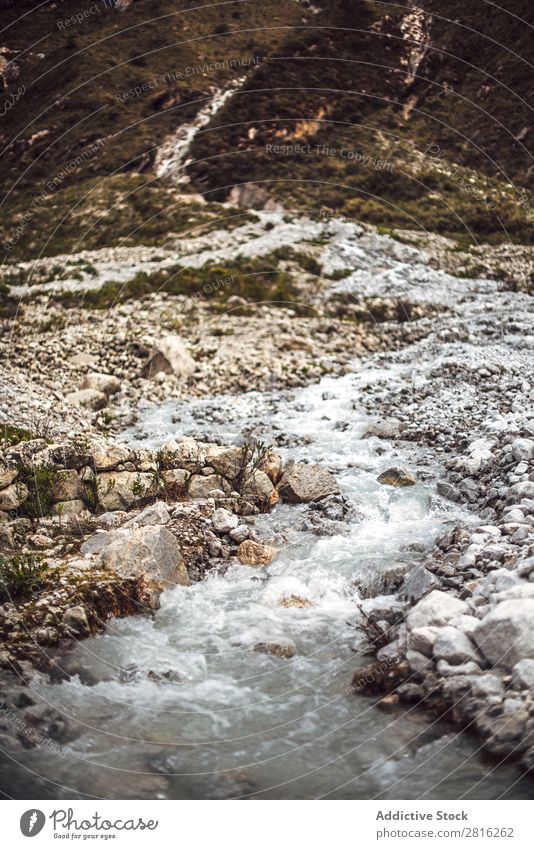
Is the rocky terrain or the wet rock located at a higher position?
the rocky terrain

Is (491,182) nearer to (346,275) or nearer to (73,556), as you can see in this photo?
(346,275)

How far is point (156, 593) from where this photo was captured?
8.87m

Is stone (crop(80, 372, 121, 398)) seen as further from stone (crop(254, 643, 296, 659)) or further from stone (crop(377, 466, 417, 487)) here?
stone (crop(254, 643, 296, 659))

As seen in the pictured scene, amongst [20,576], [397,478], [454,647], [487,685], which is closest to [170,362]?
[397,478]

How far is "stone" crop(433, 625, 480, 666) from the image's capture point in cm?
638

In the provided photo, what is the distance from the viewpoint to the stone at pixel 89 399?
18.5m

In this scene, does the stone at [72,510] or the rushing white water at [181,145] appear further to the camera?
the rushing white water at [181,145]

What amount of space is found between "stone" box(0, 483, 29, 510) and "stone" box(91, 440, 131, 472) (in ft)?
5.04

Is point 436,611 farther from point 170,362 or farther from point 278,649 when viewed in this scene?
point 170,362

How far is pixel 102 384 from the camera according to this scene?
64.2ft

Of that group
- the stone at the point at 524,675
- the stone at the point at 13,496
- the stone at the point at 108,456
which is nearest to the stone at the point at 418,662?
the stone at the point at 524,675

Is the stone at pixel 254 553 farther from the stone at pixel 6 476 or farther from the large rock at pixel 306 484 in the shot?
the stone at pixel 6 476

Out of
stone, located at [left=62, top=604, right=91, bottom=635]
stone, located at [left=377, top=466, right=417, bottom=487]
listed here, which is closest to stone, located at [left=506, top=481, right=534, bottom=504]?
stone, located at [left=377, top=466, right=417, bottom=487]

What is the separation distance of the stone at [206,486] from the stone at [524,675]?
23.5ft
